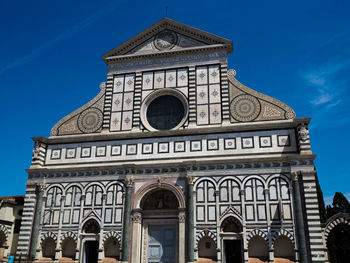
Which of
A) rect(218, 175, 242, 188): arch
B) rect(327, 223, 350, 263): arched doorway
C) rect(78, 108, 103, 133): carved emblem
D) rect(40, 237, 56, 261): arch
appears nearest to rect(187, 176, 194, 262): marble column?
rect(218, 175, 242, 188): arch

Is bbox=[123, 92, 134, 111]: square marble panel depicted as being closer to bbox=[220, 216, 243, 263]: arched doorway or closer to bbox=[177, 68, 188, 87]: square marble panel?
bbox=[177, 68, 188, 87]: square marble panel

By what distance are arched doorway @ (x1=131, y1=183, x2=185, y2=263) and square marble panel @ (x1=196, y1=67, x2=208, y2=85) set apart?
270 inches

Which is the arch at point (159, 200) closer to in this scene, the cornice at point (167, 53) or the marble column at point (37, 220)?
the marble column at point (37, 220)

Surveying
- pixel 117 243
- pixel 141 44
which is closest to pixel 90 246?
pixel 117 243

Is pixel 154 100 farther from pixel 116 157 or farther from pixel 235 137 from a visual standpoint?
pixel 235 137

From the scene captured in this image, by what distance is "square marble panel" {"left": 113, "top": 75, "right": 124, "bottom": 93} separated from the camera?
23.2 meters

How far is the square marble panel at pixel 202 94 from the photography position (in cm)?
2138

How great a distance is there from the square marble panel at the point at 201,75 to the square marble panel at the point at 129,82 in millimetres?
4366

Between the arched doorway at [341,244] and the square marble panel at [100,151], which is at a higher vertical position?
the square marble panel at [100,151]

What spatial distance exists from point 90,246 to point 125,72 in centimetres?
1132

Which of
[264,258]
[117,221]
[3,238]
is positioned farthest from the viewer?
[3,238]

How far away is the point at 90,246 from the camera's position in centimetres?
2041

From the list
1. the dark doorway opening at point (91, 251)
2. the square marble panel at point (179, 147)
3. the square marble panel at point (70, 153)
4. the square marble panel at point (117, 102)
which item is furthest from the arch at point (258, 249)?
the square marble panel at point (70, 153)

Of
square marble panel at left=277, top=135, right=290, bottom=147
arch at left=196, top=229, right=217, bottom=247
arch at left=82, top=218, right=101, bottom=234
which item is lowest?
arch at left=196, top=229, right=217, bottom=247
